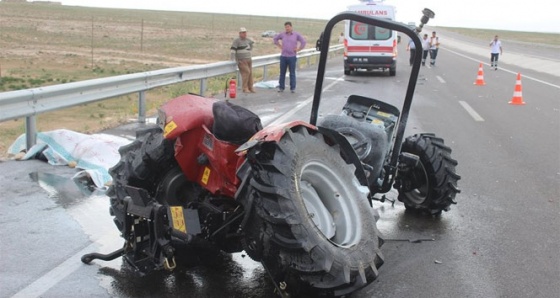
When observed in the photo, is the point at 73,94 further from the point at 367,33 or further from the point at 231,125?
the point at 367,33

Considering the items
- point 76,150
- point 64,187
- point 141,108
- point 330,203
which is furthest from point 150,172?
point 141,108

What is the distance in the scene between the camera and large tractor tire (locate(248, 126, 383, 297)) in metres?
3.55

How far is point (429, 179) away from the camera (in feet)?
19.7

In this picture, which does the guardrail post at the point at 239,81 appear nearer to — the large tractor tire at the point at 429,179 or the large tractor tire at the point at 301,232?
the large tractor tire at the point at 429,179

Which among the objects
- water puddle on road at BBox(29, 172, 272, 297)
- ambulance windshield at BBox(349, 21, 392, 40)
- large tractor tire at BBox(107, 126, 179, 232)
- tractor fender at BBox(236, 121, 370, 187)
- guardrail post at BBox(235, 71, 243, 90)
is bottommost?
water puddle on road at BBox(29, 172, 272, 297)

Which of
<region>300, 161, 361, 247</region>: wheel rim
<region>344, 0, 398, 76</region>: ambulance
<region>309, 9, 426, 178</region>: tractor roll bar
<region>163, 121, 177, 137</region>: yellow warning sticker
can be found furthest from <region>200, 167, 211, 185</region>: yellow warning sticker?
<region>344, 0, 398, 76</region>: ambulance

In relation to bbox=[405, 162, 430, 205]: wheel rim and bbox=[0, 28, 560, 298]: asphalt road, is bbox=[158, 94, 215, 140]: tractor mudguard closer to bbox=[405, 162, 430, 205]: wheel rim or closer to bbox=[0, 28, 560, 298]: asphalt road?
bbox=[0, 28, 560, 298]: asphalt road

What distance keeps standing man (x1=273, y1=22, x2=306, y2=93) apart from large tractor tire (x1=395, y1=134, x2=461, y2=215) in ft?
40.5

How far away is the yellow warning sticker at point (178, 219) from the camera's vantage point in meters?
3.84

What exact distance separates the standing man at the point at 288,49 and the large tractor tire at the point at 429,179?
1236cm

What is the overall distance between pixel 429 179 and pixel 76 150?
421 cm

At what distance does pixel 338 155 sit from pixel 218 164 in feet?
2.73

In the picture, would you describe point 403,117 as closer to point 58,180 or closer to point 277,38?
point 58,180

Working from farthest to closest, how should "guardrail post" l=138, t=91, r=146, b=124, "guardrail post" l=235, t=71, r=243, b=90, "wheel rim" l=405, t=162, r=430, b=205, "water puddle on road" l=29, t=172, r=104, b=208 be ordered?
"guardrail post" l=235, t=71, r=243, b=90
"guardrail post" l=138, t=91, r=146, b=124
"water puddle on road" l=29, t=172, r=104, b=208
"wheel rim" l=405, t=162, r=430, b=205
